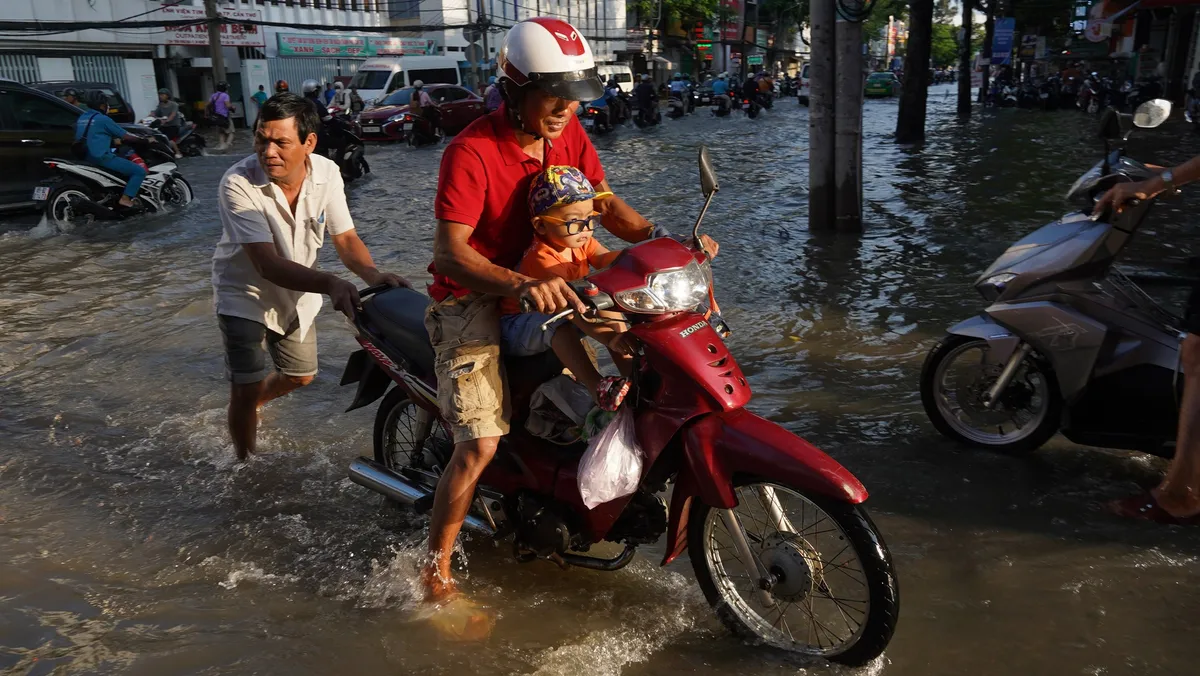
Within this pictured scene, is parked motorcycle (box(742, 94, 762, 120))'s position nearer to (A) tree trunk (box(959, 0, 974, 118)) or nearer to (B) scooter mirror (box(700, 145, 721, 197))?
(A) tree trunk (box(959, 0, 974, 118))

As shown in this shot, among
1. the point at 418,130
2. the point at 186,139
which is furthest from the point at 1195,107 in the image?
the point at 186,139

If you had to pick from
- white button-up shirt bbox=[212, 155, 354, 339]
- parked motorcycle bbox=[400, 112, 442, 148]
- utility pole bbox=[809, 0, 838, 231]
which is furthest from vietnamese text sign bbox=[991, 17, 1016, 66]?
white button-up shirt bbox=[212, 155, 354, 339]

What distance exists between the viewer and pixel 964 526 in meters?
3.48

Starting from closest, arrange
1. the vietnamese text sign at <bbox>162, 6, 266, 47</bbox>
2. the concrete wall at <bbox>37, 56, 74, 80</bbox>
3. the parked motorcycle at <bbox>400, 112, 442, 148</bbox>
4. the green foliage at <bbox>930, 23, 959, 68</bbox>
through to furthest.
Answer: the parked motorcycle at <bbox>400, 112, 442, 148</bbox> → the concrete wall at <bbox>37, 56, 74, 80</bbox> → the vietnamese text sign at <bbox>162, 6, 266, 47</bbox> → the green foliage at <bbox>930, 23, 959, 68</bbox>

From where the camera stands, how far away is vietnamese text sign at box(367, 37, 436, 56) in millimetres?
42344

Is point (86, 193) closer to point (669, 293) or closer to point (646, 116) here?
point (669, 293)

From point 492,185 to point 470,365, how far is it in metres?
0.55

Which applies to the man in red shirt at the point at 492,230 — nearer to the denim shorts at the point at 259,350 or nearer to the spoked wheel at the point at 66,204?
the denim shorts at the point at 259,350

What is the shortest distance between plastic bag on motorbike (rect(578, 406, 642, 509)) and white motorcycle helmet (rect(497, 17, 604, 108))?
3.04 feet

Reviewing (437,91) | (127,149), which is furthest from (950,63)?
(127,149)

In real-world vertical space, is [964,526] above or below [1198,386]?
below

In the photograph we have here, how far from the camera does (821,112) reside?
858cm

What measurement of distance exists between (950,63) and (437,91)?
133 meters

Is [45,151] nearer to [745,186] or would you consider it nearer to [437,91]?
[745,186]
